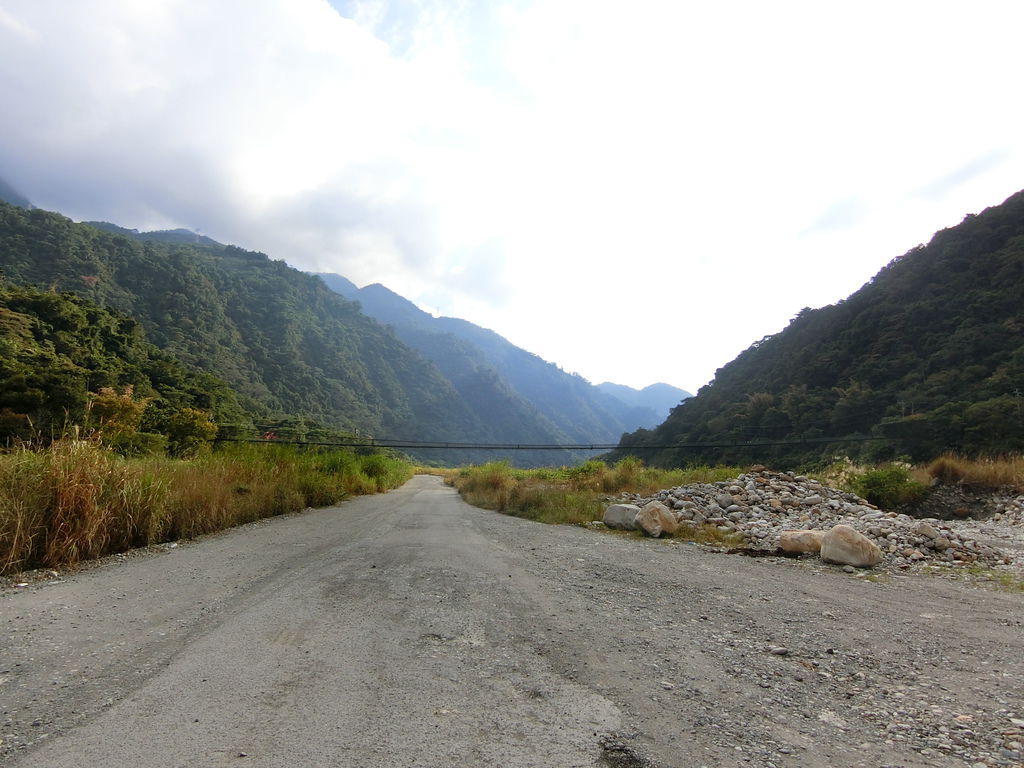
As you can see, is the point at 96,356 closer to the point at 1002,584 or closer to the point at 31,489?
the point at 31,489

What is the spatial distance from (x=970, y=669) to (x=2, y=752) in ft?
16.8

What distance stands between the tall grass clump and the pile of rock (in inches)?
300

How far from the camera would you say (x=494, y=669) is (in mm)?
2865

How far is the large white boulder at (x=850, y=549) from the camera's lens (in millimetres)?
6230

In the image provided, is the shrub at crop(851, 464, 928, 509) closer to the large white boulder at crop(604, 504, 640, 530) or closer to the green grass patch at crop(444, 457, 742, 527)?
the green grass patch at crop(444, 457, 742, 527)

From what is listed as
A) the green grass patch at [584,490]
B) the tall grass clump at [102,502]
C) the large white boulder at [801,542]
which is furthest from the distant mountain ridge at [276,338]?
the large white boulder at [801,542]

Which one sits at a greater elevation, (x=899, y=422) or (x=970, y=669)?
(x=899, y=422)

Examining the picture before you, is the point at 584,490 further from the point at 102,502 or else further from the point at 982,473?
the point at 102,502

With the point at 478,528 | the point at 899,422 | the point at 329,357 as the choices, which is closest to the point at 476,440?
the point at 329,357

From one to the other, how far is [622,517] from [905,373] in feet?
124

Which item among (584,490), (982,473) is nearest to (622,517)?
(584,490)

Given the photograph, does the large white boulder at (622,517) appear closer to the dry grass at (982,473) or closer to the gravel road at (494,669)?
the gravel road at (494,669)

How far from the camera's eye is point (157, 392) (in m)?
36.1

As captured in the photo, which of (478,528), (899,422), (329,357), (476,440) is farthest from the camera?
(476,440)
